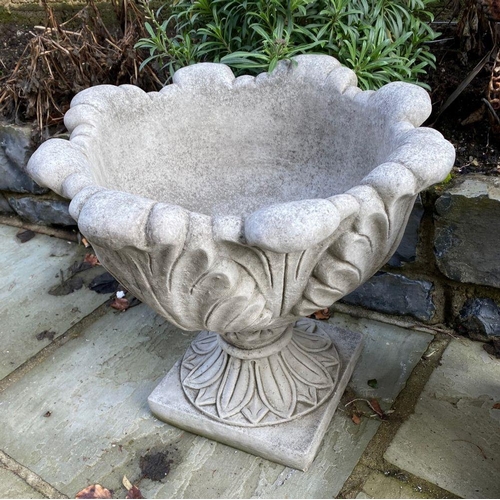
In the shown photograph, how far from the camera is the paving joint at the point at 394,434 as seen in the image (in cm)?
173

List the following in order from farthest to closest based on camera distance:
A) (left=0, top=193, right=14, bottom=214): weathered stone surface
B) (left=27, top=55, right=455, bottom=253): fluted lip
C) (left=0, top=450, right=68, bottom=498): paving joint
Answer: (left=0, top=193, right=14, bottom=214): weathered stone surface → (left=0, top=450, right=68, bottom=498): paving joint → (left=27, top=55, right=455, bottom=253): fluted lip

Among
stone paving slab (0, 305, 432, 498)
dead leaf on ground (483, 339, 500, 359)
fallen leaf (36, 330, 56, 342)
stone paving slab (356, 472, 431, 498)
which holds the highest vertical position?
fallen leaf (36, 330, 56, 342)

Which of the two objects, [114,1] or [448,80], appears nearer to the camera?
[448,80]

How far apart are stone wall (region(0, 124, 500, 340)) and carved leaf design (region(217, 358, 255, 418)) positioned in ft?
2.32

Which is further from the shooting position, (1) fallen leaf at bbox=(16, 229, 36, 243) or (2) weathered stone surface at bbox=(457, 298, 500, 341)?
(1) fallen leaf at bbox=(16, 229, 36, 243)

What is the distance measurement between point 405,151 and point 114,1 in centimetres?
204

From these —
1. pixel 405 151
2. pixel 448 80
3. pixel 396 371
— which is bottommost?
pixel 396 371

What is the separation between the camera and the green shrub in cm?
209

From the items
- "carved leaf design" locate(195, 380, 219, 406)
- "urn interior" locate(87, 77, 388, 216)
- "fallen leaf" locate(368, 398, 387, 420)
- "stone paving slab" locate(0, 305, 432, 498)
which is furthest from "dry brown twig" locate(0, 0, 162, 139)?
"fallen leaf" locate(368, 398, 387, 420)

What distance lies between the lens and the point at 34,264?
9.40ft

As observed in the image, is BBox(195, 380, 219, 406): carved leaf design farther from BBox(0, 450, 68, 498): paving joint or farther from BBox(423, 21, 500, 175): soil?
BBox(423, 21, 500, 175): soil

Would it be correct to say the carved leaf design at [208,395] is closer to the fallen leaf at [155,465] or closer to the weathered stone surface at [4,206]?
the fallen leaf at [155,465]

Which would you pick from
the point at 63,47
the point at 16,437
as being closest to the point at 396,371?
Answer: the point at 16,437

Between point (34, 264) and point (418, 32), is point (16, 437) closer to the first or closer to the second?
point (34, 264)
